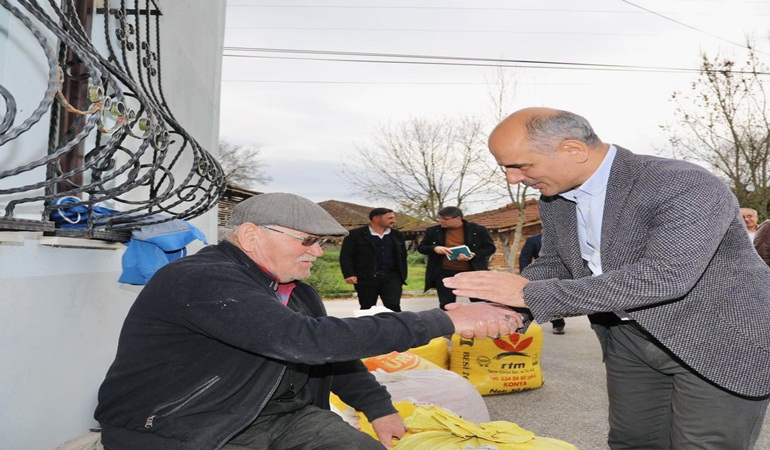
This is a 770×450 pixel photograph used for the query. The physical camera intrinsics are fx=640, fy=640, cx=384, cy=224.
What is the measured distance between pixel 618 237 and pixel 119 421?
6.19 feet

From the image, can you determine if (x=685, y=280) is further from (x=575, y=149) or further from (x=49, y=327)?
(x=49, y=327)

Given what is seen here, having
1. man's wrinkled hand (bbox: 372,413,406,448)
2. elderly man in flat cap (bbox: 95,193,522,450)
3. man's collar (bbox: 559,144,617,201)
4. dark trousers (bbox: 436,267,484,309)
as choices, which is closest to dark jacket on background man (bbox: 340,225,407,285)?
dark trousers (bbox: 436,267,484,309)

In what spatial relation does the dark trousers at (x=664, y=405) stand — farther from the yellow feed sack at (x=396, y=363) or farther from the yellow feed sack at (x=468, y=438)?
the yellow feed sack at (x=396, y=363)

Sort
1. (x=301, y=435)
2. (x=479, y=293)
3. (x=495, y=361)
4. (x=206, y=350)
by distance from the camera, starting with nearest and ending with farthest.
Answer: (x=206, y=350)
(x=301, y=435)
(x=479, y=293)
(x=495, y=361)

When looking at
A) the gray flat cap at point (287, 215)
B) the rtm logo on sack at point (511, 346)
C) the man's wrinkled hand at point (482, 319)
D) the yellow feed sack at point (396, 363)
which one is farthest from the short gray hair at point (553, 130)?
the rtm logo on sack at point (511, 346)

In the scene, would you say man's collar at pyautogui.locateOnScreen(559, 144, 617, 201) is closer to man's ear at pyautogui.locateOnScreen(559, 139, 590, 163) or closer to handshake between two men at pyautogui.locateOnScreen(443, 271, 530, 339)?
man's ear at pyautogui.locateOnScreen(559, 139, 590, 163)

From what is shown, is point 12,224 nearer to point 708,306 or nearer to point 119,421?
point 119,421

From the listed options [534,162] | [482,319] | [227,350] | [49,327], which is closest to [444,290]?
[482,319]

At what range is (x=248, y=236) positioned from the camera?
7.89 ft

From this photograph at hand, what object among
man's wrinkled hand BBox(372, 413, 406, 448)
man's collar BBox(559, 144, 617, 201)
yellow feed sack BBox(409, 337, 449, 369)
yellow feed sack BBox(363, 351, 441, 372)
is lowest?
yellow feed sack BBox(409, 337, 449, 369)

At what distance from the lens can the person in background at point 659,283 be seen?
88.4 inches

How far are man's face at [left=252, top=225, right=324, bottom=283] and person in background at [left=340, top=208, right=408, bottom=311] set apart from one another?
212 inches

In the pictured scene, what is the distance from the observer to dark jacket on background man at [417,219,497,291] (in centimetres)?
785

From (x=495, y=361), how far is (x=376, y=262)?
255cm
